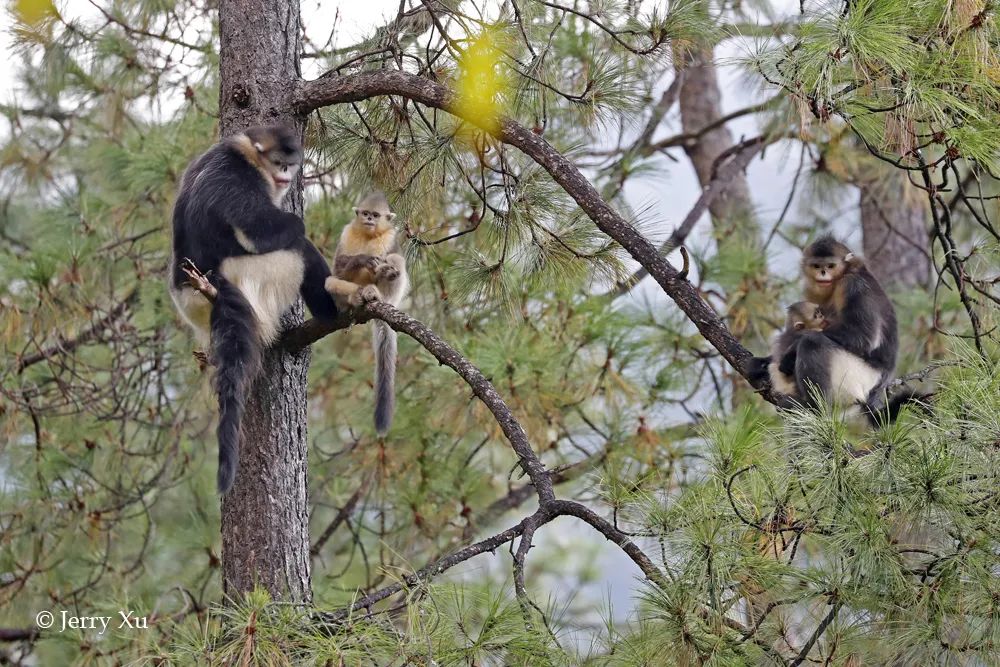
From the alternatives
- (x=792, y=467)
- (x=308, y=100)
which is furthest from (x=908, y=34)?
(x=308, y=100)

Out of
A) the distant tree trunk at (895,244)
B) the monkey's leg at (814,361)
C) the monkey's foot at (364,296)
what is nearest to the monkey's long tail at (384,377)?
→ the monkey's foot at (364,296)

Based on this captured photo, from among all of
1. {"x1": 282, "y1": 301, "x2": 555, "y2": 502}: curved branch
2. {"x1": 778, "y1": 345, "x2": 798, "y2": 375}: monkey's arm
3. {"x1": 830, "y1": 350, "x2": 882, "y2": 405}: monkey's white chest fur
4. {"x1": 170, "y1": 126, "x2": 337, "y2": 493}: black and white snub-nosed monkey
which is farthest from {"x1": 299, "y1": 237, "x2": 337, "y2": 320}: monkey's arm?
{"x1": 830, "y1": 350, "x2": 882, "y2": 405}: monkey's white chest fur

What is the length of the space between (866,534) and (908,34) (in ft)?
4.14

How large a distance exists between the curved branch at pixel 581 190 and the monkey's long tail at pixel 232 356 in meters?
0.63

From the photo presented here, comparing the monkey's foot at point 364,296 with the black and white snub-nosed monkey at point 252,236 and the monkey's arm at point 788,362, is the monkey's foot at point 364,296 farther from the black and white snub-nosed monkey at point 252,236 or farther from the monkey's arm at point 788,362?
the monkey's arm at point 788,362

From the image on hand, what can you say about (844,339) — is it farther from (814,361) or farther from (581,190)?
(581,190)

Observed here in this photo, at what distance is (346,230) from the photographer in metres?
3.67

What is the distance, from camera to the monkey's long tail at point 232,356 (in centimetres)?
251

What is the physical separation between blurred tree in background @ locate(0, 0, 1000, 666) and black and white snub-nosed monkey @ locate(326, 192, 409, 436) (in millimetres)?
126

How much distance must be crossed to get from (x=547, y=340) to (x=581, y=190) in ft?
6.90

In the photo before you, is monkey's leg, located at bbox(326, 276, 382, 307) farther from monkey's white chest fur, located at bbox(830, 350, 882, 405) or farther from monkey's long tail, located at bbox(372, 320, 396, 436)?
monkey's white chest fur, located at bbox(830, 350, 882, 405)

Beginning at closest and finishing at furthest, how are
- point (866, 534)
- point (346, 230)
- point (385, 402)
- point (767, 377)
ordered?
point (866, 534) < point (767, 377) < point (385, 402) < point (346, 230)

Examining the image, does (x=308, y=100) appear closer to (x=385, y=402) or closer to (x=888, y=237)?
(x=385, y=402)

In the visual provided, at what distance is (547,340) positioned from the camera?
473 cm
